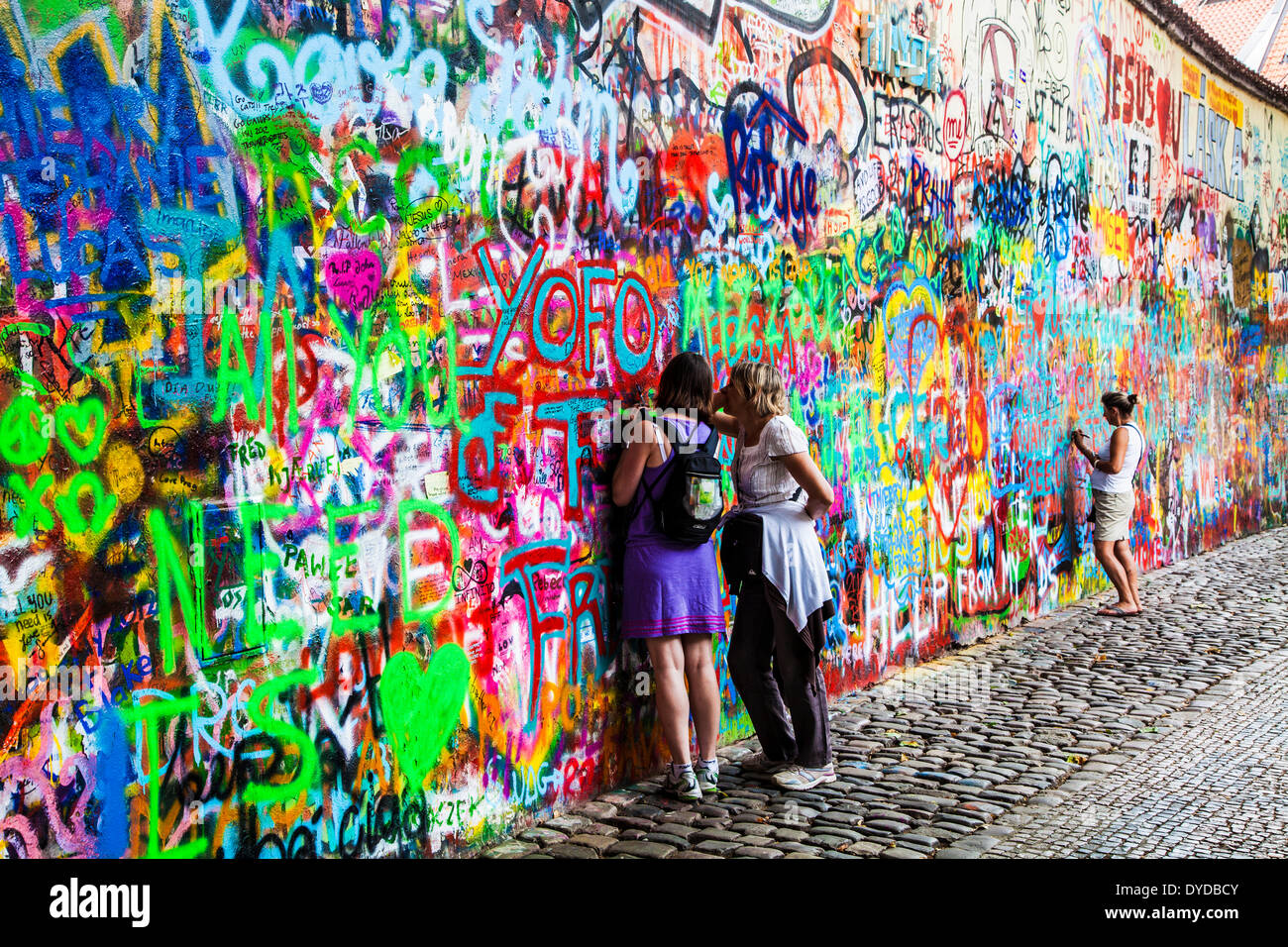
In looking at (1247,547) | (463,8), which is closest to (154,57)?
(463,8)

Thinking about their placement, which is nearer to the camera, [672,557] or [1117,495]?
[672,557]

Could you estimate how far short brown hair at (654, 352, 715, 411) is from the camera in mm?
5723

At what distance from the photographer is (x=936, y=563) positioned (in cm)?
884

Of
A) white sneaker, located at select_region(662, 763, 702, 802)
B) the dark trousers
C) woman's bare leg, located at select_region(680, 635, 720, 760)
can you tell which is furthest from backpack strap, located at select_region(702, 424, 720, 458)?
white sneaker, located at select_region(662, 763, 702, 802)

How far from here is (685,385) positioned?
573 cm

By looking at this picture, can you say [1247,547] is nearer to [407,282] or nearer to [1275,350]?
[1275,350]

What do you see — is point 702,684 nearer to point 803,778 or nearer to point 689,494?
point 803,778

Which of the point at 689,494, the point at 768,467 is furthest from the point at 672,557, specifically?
the point at 768,467

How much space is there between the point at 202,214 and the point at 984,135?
23.2 feet

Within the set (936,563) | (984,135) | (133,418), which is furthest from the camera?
(984,135)

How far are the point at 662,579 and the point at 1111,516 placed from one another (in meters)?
6.45

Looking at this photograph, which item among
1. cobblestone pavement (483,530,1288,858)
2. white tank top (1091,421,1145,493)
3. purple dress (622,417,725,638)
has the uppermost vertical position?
white tank top (1091,421,1145,493)

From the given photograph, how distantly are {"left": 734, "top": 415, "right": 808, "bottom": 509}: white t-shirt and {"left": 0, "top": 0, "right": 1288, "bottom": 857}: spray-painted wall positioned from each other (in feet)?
1.96

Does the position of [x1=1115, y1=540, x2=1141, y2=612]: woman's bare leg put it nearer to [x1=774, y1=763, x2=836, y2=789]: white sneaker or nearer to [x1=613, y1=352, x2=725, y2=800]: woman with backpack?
[x1=774, y1=763, x2=836, y2=789]: white sneaker
